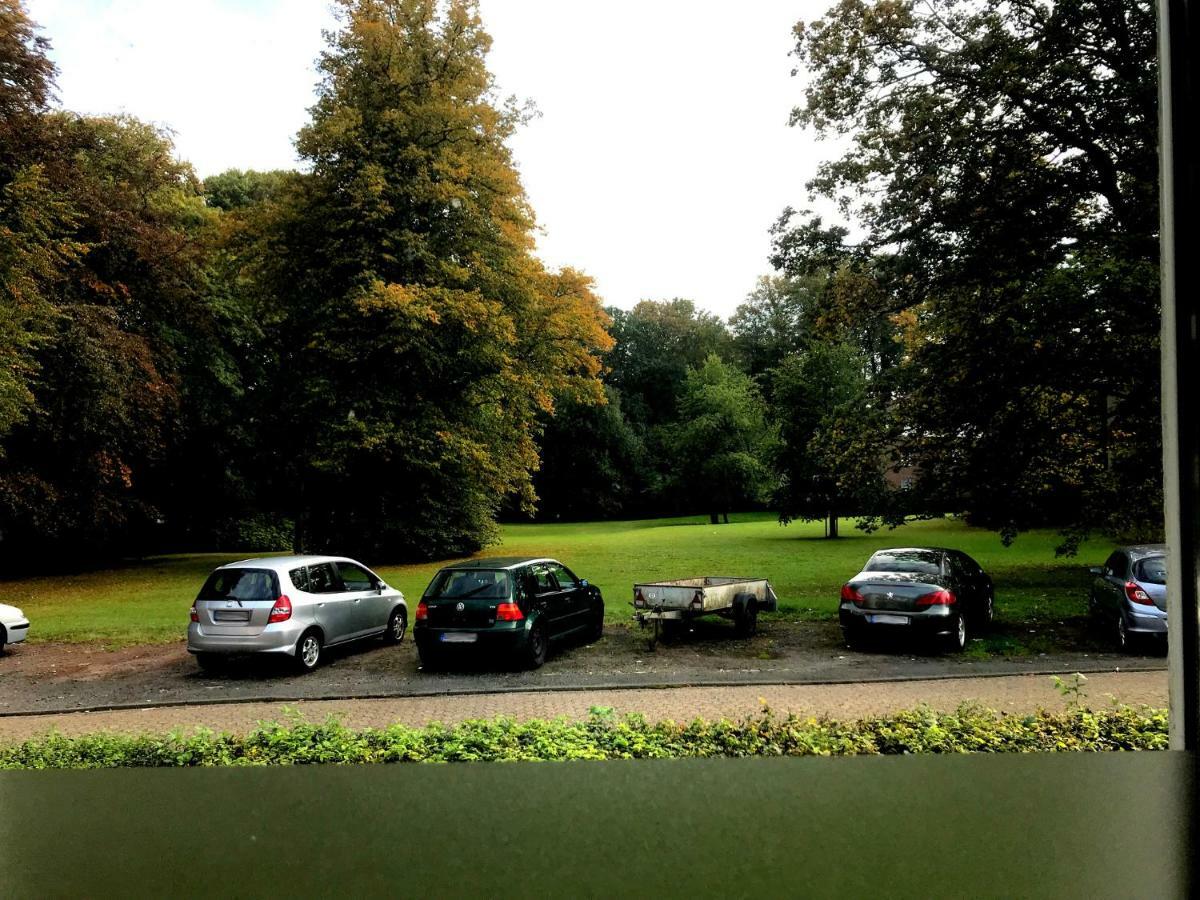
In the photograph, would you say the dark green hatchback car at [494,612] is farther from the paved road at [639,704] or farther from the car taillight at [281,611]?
→ the car taillight at [281,611]

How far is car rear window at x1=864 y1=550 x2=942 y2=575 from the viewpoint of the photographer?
8.62m

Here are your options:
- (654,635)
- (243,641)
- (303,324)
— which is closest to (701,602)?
(654,635)

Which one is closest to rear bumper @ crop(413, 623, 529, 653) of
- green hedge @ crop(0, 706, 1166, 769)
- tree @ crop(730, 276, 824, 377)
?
green hedge @ crop(0, 706, 1166, 769)

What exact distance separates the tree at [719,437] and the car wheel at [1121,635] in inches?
152

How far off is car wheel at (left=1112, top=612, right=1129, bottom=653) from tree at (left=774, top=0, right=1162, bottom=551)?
0.94 meters

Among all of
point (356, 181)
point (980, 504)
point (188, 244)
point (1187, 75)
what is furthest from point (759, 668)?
point (188, 244)

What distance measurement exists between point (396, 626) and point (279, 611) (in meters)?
1.59

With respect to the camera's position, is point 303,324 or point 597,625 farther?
point 303,324

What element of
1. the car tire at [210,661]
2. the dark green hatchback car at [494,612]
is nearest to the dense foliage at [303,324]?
the dark green hatchback car at [494,612]

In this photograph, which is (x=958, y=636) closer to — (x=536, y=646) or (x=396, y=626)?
(x=536, y=646)

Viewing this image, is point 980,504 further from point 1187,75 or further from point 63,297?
point 63,297

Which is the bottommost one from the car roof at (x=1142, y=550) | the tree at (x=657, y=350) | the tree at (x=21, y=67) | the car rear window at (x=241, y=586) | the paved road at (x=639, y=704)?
the paved road at (x=639, y=704)

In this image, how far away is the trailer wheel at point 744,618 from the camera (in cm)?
862

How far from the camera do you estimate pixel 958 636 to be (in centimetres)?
840
